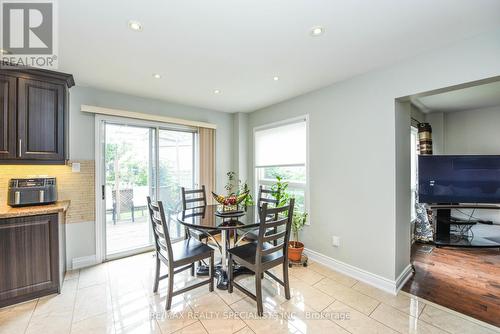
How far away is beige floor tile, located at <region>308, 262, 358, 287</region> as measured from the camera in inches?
100

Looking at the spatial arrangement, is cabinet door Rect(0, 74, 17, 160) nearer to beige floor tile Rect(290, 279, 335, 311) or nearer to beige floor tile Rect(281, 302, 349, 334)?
beige floor tile Rect(281, 302, 349, 334)

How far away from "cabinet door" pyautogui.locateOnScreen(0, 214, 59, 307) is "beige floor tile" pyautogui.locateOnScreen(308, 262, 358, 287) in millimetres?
3031

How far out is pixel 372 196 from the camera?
2496mm

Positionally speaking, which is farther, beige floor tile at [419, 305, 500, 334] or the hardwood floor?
the hardwood floor

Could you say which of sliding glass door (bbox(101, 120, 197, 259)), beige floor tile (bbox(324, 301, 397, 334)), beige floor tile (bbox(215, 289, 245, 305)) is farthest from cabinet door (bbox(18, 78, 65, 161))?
beige floor tile (bbox(324, 301, 397, 334))

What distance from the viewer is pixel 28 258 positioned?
84.7 inches

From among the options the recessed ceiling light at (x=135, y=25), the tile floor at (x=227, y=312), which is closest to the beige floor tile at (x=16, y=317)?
the tile floor at (x=227, y=312)

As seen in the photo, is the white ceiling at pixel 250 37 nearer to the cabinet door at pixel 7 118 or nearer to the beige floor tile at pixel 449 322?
the cabinet door at pixel 7 118

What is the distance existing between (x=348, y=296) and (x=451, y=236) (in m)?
2.82

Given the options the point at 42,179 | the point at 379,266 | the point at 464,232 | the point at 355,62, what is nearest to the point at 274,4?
the point at 355,62

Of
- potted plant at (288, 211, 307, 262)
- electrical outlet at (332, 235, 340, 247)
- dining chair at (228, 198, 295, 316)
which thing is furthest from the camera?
potted plant at (288, 211, 307, 262)

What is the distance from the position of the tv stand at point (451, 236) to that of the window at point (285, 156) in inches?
94.3

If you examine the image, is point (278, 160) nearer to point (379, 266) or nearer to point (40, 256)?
point (379, 266)

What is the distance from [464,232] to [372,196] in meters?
2.95
